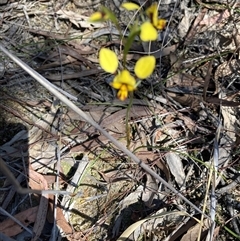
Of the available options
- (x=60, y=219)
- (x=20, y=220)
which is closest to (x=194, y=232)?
(x=60, y=219)

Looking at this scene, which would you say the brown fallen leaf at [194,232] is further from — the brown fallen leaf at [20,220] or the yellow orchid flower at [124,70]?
the yellow orchid flower at [124,70]

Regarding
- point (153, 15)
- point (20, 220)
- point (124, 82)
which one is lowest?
point (20, 220)

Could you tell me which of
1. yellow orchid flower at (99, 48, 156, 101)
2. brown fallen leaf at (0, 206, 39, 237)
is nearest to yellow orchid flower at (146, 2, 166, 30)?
yellow orchid flower at (99, 48, 156, 101)

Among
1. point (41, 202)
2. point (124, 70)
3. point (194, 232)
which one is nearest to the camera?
point (124, 70)

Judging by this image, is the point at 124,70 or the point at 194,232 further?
the point at 194,232

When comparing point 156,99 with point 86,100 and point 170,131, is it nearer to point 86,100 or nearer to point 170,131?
point 170,131

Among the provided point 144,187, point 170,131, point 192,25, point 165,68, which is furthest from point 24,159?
point 192,25

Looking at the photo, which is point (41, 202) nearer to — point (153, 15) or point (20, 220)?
point (20, 220)

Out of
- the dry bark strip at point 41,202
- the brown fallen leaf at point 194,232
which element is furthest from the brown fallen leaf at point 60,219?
the brown fallen leaf at point 194,232
